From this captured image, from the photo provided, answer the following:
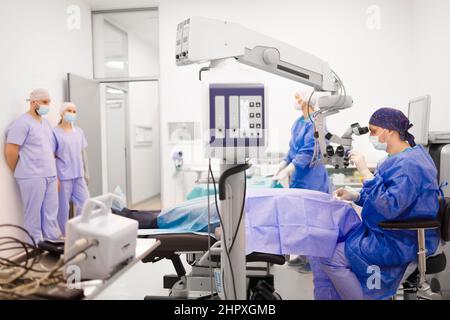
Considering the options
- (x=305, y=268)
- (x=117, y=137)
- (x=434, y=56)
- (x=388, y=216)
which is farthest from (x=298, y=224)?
(x=117, y=137)

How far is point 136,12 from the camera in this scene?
15.8 feet

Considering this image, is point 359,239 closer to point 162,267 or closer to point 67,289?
point 67,289

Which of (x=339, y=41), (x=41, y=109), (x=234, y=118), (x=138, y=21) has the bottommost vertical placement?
(x=234, y=118)

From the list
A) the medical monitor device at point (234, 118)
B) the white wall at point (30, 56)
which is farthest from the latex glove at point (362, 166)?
the white wall at point (30, 56)

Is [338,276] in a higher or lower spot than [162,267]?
higher

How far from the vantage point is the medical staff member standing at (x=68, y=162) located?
3633 millimetres

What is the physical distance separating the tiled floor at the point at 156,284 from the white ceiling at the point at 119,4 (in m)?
3.28

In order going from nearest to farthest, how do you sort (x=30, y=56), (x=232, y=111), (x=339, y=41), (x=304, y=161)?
(x=232, y=111)
(x=304, y=161)
(x=30, y=56)
(x=339, y=41)

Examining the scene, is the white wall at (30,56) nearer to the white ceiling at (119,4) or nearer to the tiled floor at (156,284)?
the white ceiling at (119,4)

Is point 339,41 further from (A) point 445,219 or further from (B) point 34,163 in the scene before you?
(B) point 34,163

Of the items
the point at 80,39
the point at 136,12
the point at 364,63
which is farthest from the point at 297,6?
the point at 80,39

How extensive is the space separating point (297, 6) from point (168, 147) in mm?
2358

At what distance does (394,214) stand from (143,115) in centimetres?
523

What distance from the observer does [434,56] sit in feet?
12.2
